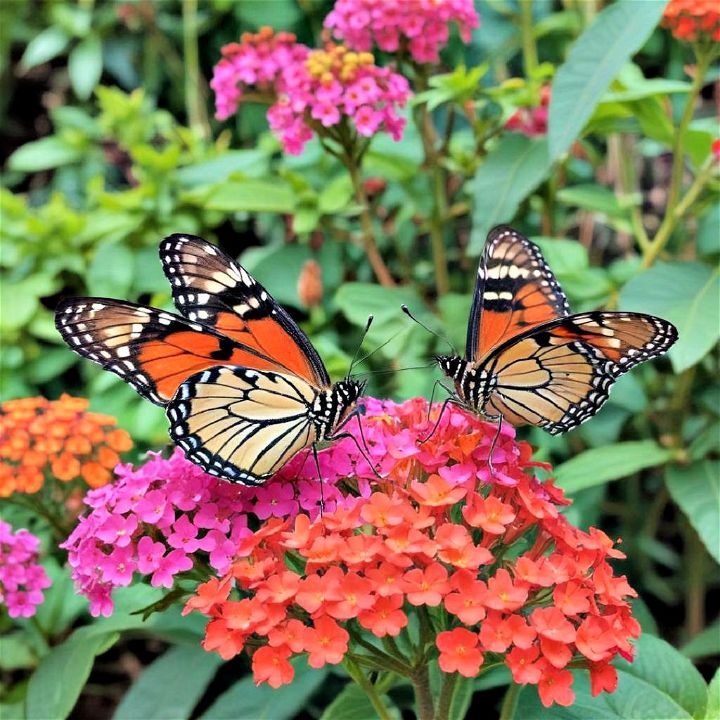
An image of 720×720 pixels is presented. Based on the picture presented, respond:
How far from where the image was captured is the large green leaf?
5.46 ft

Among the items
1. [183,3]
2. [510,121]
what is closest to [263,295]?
[510,121]

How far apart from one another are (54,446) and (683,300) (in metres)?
1.47

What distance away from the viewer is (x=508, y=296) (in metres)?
1.85

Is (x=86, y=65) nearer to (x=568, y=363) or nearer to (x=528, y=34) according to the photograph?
(x=528, y=34)

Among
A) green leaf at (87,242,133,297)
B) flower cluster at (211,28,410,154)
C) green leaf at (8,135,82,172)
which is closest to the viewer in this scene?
flower cluster at (211,28,410,154)

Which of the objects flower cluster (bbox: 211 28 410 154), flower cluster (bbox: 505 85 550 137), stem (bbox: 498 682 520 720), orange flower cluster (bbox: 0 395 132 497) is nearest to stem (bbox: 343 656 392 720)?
stem (bbox: 498 682 520 720)

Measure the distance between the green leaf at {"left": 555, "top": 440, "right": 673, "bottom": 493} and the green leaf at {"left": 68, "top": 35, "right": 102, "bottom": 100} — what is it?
262cm

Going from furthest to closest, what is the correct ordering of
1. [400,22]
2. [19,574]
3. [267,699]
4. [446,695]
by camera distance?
1. [400,22]
2. [267,699]
3. [19,574]
4. [446,695]

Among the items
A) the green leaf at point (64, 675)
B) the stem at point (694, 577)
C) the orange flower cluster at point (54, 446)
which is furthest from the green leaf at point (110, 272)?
the stem at point (694, 577)

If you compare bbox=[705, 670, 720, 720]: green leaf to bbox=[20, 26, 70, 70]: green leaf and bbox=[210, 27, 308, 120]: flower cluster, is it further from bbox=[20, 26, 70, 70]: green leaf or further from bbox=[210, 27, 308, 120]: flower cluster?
bbox=[20, 26, 70, 70]: green leaf

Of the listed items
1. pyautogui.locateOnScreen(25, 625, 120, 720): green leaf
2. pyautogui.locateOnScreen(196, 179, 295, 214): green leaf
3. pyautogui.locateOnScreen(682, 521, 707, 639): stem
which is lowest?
pyautogui.locateOnScreen(682, 521, 707, 639): stem

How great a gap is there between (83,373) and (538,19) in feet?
6.79

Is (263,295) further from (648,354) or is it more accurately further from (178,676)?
(178,676)

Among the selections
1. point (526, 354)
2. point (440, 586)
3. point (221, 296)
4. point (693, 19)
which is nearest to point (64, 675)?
point (221, 296)
